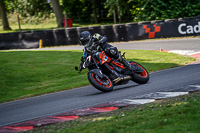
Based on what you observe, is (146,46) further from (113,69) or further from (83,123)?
(83,123)

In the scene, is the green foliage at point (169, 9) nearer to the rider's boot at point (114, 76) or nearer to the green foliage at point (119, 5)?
the green foliage at point (119, 5)

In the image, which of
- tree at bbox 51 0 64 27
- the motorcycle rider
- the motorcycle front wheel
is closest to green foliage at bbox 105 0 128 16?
tree at bbox 51 0 64 27

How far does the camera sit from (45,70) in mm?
15883

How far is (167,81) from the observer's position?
32.6 ft

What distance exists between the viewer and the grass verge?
15.6 feet

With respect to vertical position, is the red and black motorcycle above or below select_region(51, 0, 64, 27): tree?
below

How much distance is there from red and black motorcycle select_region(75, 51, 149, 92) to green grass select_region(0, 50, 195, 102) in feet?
8.93

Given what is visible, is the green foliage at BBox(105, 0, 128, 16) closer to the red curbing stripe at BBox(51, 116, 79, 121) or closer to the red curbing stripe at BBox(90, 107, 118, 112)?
the red curbing stripe at BBox(90, 107, 118, 112)

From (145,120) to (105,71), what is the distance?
4.05 m

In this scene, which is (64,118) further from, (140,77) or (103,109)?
(140,77)

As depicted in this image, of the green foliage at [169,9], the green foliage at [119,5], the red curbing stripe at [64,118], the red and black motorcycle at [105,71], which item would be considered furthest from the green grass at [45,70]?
the green foliage at [119,5]

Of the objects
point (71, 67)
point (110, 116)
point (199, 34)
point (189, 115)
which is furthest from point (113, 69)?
point (199, 34)

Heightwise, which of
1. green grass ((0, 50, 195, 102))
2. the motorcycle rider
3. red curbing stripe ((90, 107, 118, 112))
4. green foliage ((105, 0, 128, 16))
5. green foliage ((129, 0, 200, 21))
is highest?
green foliage ((105, 0, 128, 16))

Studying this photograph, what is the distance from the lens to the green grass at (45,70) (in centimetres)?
1199
